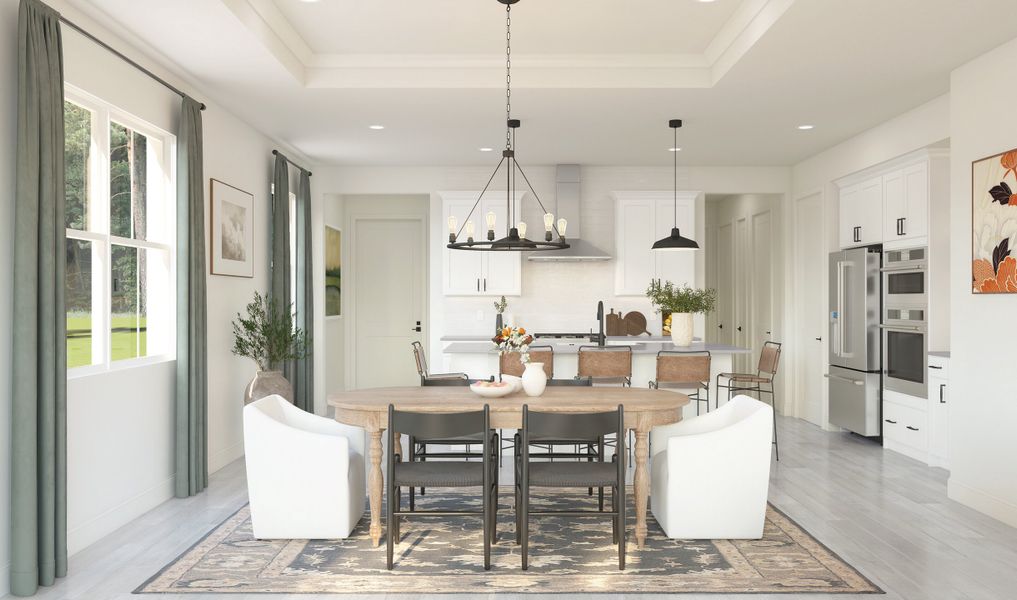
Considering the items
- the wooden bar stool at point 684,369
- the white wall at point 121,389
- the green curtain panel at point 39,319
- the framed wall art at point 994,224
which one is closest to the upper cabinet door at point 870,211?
the framed wall art at point 994,224

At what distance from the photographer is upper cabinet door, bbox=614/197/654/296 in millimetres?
8117

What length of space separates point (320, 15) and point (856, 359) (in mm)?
5217

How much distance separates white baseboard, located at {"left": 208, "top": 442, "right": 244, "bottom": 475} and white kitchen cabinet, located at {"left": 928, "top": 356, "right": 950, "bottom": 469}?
5424 millimetres

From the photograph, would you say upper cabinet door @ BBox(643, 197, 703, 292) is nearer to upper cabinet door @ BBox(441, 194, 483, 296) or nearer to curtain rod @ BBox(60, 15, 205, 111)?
upper cabinet door @ BBox(441, 194, 483, 296)

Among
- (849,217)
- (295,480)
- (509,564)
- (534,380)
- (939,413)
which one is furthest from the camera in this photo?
(849,217)

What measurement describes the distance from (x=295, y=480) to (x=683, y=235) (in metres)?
5.47

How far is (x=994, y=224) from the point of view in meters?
4.41

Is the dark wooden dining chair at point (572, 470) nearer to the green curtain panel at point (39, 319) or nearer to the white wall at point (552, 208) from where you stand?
the green curtain panel at point (39, 319)

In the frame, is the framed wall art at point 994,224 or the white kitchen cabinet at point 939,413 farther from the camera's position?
the white kitchen cabinet at point 939,413

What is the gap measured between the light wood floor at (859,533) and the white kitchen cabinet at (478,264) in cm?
310

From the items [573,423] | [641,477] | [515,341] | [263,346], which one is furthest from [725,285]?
[573,423]

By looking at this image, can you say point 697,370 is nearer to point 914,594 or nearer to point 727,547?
point 727,547

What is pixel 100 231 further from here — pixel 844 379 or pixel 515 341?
pixel 844 379

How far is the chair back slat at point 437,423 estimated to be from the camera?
3461 millimetres
